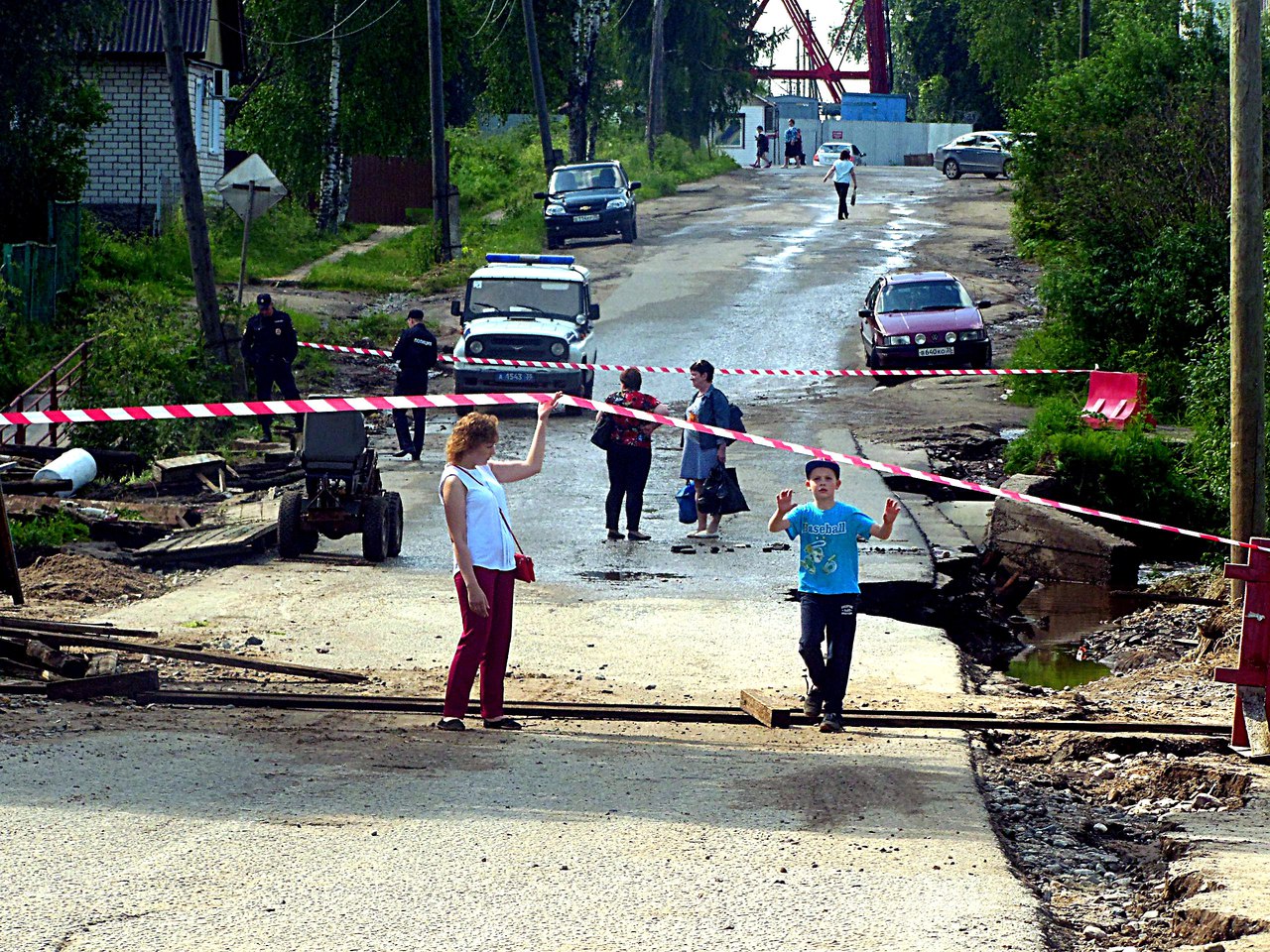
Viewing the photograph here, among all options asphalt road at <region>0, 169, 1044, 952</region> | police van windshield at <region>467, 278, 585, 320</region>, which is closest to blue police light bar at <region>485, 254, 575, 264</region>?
police van windshield at <region>467, 278, 585, 320</region>

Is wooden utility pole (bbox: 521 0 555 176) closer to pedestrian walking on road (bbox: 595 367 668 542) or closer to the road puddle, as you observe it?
pedestrian walking on road (bbox: 595 367 668 542)

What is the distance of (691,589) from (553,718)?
4592mm

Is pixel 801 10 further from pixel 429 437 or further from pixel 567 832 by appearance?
pixel 567 832

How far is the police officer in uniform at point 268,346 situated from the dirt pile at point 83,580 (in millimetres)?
7479

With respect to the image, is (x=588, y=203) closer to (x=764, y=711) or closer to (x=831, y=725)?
(x=764, y=711)

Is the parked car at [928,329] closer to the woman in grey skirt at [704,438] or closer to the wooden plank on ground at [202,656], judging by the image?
the woman in grey skirt at [704,438]

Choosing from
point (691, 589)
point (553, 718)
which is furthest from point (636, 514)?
point (553, 718)

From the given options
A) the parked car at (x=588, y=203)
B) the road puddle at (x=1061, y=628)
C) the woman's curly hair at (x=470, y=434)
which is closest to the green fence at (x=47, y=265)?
the parked car at (x=588, y=203)

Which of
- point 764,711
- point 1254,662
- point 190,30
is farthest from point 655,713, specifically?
point 190,30

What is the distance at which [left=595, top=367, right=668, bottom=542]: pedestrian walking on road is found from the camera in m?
14.6

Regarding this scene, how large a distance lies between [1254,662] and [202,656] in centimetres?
589

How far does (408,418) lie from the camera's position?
20.0 metres

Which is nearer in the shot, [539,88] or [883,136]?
[539,88]

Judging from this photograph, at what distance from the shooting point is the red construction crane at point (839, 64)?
87438 millimetres
